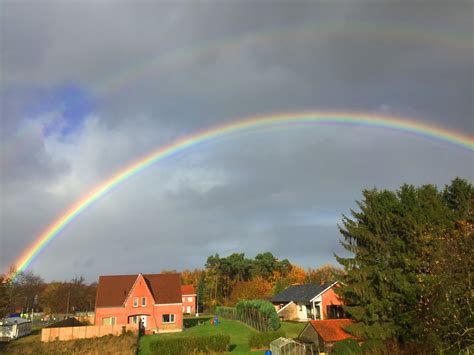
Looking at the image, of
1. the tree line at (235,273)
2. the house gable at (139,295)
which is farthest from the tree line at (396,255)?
the tree line at (235,273)

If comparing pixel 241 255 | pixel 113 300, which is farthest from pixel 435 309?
pixel 241 255

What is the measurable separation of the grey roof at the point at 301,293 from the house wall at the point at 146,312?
18.2 meters

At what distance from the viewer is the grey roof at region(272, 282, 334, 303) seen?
181 ft

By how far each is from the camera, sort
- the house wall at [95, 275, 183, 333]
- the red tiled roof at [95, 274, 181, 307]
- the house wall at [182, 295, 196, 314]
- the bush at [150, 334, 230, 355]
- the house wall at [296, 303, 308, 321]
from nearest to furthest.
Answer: the bush at [150, 334, 230, 355]
the house wall at [95, 275, 183, 333]
the red tiled roof at [95, 274, 181, 307]
the house wall at [296, 303, 308, 321]
the house wall at [182, 295, 196, 314]

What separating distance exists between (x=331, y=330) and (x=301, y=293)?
31.5 m

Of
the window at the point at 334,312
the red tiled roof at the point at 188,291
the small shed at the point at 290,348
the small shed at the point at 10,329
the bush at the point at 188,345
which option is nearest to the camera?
the small shed at the point at 290,348

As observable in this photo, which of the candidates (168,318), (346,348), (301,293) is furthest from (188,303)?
(346,348)

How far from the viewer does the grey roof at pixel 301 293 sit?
55278 mm

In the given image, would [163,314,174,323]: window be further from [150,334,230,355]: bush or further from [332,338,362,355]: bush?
[332,338,362,355]: bush

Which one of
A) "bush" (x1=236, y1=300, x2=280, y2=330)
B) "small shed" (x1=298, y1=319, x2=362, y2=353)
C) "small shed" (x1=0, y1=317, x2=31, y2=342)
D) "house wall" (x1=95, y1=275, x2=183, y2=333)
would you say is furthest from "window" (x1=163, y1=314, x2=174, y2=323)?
"small shed" (x1=298, y1=319, x2=362, y2=353)

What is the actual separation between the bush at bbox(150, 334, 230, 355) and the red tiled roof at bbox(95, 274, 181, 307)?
24.5 metres

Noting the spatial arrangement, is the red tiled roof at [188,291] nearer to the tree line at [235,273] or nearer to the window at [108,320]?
the tree line at [235,273]

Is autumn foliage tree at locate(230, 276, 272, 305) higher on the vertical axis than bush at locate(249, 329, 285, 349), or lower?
higher

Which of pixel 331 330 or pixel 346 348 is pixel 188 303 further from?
pixel 346 348
